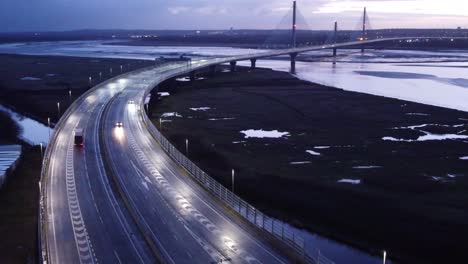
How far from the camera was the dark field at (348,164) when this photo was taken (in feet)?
102

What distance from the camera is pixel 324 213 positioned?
33562 mm

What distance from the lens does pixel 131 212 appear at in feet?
98.3

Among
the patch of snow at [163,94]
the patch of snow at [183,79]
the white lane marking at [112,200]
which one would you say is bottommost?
the white lane marking at [112,200]

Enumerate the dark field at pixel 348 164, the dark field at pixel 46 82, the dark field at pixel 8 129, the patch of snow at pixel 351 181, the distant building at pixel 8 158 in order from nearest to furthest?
the dark field at pixel 348 164 → the patch of snow at pixel 351 181 → the distant building at pixel 8 158 → the dark field at pixel 8 129 → the dark field at pixel 46 82

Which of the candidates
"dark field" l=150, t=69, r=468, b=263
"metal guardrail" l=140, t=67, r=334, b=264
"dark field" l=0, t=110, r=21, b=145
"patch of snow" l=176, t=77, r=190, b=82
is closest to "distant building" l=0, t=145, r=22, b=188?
"dark field" l=0, t=110, r=21, b=145

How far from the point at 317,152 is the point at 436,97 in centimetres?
4857

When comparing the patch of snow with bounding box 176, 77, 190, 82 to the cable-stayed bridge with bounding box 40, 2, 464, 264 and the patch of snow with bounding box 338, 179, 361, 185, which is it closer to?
the cable-stayed bridge with bounding box 40, 2, 464, 264

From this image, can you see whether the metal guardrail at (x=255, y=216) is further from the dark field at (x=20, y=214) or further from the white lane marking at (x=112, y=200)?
the dark field at (x=20, y=214)

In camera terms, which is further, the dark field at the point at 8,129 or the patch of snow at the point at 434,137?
the dark field at the point at 8,129

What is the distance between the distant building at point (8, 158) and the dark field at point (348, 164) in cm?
1546

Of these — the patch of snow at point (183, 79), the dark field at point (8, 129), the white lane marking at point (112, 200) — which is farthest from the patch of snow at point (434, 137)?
the patch of snow at point (183, 79)

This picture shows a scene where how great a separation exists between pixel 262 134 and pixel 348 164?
1517 cm

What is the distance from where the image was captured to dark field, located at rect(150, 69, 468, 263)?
102 ft

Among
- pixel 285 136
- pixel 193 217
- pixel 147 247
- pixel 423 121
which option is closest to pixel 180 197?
pixel 193 217
